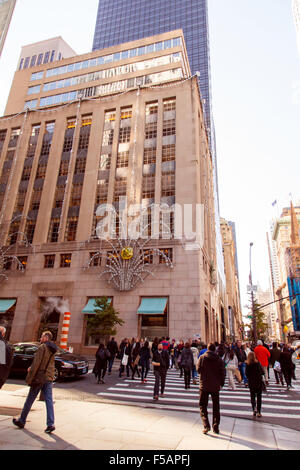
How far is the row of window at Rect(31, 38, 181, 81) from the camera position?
44938 millimetres

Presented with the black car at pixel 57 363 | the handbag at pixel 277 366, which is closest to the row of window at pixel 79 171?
the black car at pixel 57 363

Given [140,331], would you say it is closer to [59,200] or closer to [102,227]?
[102,227]

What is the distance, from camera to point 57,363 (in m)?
13.1

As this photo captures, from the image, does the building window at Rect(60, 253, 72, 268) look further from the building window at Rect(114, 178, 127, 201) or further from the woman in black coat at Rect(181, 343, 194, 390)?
the woman in black coat at Rect(181, 343, 194, 390)

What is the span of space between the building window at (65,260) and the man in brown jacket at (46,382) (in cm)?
2634

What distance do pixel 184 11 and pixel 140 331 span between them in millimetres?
120042

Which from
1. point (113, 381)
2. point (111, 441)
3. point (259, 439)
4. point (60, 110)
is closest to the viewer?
point (111, 441)

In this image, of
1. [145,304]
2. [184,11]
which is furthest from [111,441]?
[184,11]

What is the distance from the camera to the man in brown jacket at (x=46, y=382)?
581 cm

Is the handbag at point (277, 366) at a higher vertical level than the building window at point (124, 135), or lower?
lower

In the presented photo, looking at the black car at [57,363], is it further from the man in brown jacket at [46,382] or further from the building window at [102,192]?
the building window at [102,192]

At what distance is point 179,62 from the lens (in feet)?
138

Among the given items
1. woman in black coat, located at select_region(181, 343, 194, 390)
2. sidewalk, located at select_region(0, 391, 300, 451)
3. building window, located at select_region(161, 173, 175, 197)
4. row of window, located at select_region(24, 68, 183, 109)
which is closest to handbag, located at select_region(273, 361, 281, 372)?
woman in black coat, located at select_region(181, 343, 194, 390)

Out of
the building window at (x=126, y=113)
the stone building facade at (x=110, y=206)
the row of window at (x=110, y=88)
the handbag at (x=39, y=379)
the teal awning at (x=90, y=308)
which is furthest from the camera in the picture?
the row of window at (x=110, y=88)
